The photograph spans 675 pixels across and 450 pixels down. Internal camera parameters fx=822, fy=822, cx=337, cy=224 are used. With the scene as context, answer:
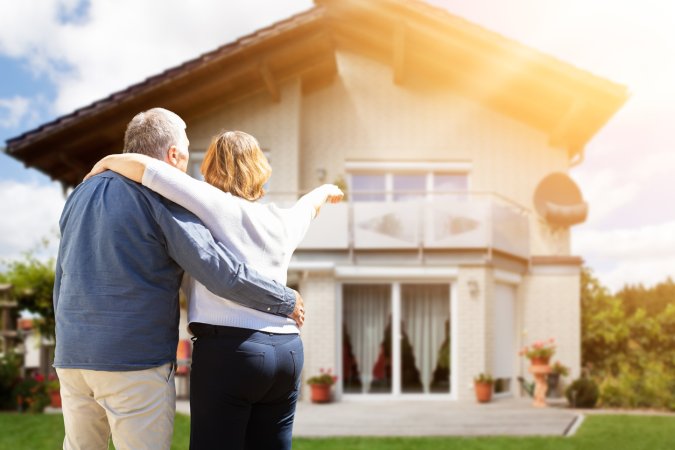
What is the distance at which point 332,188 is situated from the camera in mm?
2723

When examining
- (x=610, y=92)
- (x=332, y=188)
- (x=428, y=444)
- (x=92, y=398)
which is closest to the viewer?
(x=92, y=398)

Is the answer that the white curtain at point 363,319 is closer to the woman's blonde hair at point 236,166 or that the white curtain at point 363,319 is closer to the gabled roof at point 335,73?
the gabled roof at point 335,73

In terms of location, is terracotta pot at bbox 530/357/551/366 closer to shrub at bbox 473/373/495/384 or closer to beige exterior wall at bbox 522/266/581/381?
shrub at bbox 473/373/495/384

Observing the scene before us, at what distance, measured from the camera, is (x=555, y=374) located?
14.1 metres

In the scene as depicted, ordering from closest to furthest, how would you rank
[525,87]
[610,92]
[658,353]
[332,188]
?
[332,188] → [610,92] → [525,87] → [658,353]

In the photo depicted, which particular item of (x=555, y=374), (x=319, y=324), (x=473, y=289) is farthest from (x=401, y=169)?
(x=555, y=374)

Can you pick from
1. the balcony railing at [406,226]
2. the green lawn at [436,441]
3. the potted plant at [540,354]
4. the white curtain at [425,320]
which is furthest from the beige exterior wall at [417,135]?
the green lawn at [436,441]

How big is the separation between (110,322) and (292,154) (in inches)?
473

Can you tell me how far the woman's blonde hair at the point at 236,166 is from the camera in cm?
235

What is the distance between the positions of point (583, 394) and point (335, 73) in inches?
279

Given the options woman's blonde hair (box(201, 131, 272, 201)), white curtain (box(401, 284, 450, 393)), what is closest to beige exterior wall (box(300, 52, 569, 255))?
white curtain (box(401, 284, 450, 393))

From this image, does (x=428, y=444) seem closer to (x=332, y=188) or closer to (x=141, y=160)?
(x=332, y=188)

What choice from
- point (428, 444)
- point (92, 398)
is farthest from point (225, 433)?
point (428, 444)

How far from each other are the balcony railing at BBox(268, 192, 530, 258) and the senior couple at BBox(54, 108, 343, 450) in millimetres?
11025
